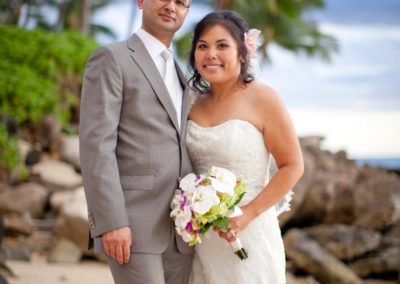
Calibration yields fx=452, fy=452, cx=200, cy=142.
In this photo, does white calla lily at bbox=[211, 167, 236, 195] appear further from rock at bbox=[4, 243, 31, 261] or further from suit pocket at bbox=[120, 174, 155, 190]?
rock at bbox=[4, 243, 31, 261]

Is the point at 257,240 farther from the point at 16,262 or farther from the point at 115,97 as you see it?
the point at 16,262

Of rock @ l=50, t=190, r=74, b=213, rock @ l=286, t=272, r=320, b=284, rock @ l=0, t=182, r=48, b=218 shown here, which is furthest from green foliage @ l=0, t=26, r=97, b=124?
rock @ l=286, t=272, r=320, b=284

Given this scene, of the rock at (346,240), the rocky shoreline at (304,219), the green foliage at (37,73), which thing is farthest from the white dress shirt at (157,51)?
the green foliage at (37,73)

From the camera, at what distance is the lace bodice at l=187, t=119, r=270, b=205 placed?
2.83 m

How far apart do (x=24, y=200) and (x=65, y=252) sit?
157 centimetres

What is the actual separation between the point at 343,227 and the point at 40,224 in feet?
17.5

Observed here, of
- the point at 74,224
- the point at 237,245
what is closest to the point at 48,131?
the point at 74,224

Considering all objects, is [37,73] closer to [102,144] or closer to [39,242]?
[39,242]

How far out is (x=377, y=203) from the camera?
29.7 feet

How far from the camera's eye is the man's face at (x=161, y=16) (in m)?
2.80

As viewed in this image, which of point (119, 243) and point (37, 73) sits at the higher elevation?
point (119, 243)

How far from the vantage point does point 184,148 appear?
9.05 feet

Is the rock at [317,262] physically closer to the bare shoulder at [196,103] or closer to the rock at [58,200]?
the rock at [58,200]

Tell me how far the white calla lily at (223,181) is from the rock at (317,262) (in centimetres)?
544
